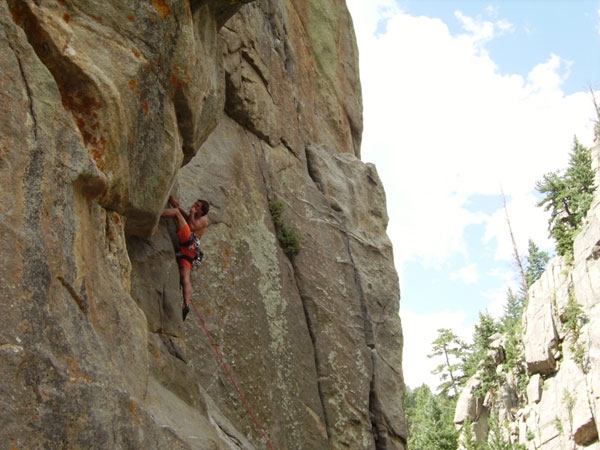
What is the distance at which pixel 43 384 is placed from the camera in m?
4.52

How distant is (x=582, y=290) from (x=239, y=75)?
29.8 metres

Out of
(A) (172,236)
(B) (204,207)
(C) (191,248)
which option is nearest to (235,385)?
(C) (191,248)

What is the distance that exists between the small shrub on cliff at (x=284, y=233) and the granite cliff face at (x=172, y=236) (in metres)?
0.15

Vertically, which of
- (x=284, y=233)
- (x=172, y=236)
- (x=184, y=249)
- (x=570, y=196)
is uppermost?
(x=570, y=196)

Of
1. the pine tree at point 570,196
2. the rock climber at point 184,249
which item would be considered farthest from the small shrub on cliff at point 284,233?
the pine tree at point 570,196


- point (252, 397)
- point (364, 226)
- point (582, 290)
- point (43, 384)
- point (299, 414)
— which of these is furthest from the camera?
point (582, 290)

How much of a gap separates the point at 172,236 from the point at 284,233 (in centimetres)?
360

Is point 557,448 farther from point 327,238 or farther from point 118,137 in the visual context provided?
point 118,137

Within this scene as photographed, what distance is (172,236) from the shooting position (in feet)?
31.1

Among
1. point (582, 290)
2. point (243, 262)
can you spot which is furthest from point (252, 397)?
point (582, 290)

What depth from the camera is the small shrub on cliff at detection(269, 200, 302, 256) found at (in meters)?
12.7

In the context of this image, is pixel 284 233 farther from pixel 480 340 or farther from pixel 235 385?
pixel 480 340

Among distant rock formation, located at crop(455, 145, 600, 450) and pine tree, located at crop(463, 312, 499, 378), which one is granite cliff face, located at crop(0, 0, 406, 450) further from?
pine tree, located at crop(463, 312, 499, 378)

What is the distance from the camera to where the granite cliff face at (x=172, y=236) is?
15.9 ft
